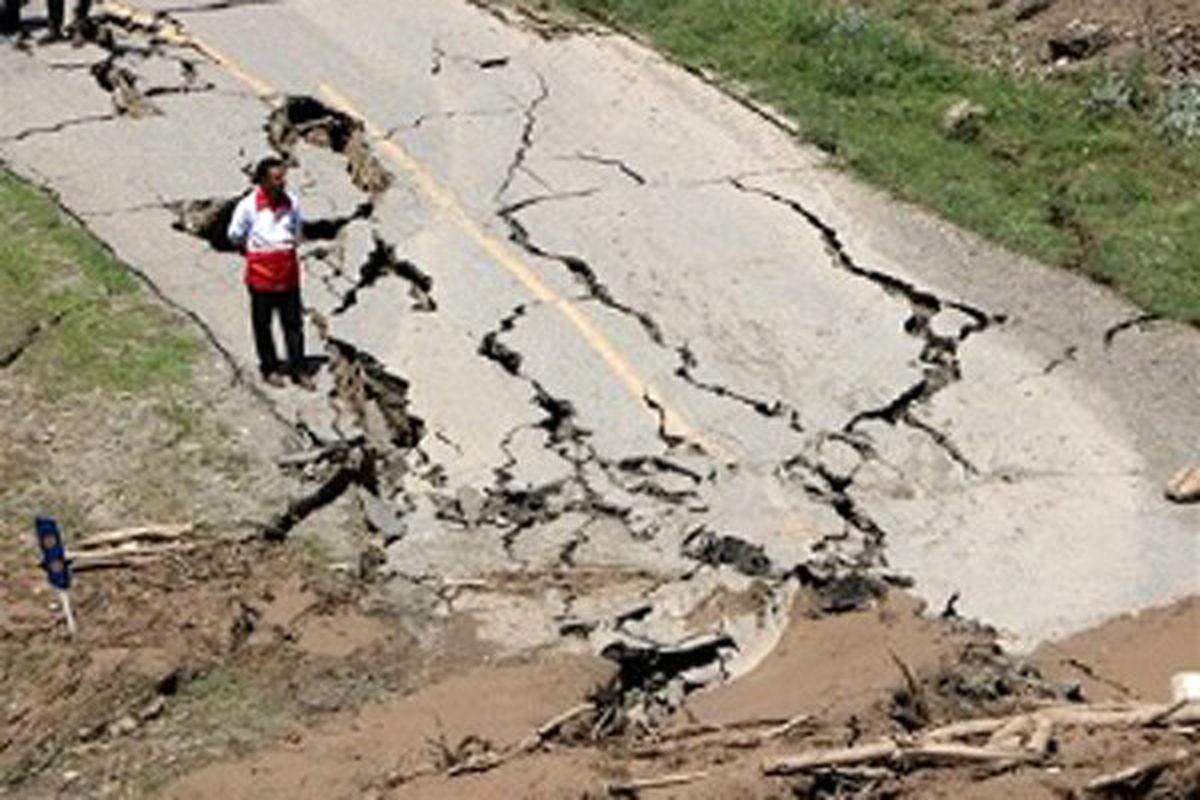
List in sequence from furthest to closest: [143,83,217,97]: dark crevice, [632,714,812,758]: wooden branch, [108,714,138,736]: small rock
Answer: [143,83,217,97]: dark crevice
[108,714,138,736]: small rock
[632,714,812,758]: wooden branch

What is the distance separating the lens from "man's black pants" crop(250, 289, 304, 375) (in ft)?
41.5

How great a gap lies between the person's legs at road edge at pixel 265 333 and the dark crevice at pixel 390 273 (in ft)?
2.93

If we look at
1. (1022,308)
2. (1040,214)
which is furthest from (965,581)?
(1040,214)

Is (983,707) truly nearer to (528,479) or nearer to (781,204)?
(528,479)

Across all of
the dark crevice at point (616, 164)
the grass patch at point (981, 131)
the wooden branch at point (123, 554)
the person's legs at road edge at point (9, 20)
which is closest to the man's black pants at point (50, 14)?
the person's legs at road edge at point (9, 20)

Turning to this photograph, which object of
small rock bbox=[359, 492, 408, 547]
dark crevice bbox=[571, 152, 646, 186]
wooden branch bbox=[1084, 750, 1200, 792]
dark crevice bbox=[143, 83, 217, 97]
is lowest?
small rock bbox=[359, 492, 408, 547]

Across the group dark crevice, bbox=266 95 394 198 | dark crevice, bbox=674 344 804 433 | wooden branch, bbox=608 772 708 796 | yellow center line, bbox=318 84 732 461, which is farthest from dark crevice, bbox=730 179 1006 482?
wooden branch, bbox=608 772 708 796

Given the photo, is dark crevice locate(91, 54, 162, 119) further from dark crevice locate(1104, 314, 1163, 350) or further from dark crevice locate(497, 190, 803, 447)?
dark crevice locate(1104, 314, 1163, 350)

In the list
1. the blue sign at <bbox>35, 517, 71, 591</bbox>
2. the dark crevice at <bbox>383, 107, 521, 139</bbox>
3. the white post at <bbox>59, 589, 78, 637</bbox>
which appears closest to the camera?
the blue sign at <bbox>35, 517, 71, 591</bbox>

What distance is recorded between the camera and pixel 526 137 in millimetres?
16625

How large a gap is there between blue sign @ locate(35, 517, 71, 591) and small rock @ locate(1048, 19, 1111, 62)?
35.5 feet

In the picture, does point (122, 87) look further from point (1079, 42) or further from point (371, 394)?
point (1079, 42)

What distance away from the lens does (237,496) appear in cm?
1155

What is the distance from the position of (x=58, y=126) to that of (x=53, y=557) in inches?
291
